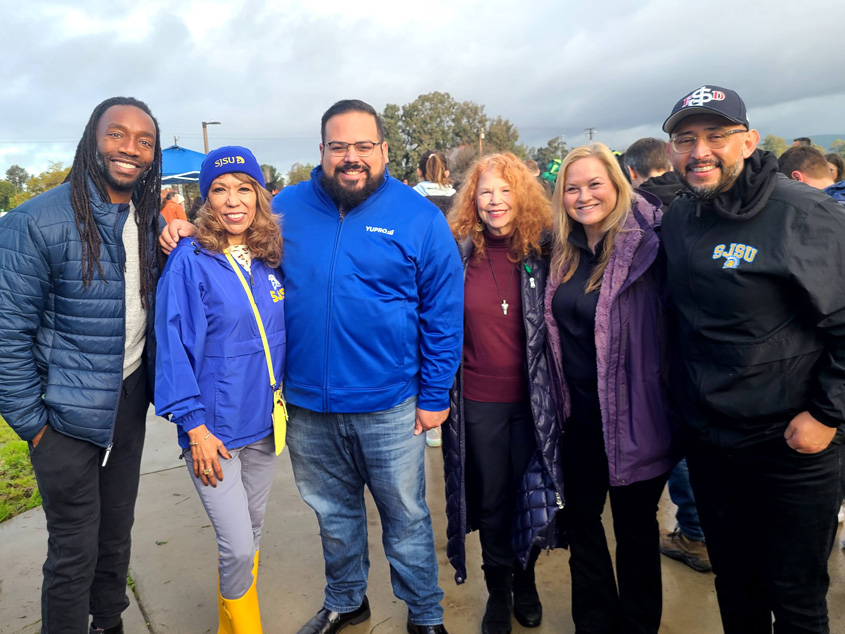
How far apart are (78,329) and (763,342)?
2.47 meters

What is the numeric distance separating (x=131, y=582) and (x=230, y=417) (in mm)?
1481

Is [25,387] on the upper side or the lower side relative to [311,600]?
upper

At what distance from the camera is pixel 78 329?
221cm

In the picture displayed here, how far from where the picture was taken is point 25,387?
2.14 metres

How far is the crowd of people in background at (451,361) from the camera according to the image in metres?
1.96

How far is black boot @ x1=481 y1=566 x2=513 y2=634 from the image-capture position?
8.82ft

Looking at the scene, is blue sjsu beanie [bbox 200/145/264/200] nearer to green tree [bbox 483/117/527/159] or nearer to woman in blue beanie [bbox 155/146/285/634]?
woman in blue beanie [bbox 155/146/285/634]

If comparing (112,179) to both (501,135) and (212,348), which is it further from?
(501,135)

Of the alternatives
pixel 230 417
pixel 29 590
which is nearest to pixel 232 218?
pixel 230 417

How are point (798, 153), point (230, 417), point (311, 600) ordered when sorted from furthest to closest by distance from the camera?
point (798, 153) < point (311, 600) < point (230, 417)

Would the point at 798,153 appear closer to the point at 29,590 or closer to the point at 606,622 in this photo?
the point at 606,622

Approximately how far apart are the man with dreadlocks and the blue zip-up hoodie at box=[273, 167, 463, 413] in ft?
2.14

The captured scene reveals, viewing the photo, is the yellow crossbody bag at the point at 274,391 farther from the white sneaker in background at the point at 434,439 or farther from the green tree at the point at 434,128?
the green tree at the point at 434,128

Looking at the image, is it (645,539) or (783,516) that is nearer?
(783,516)
